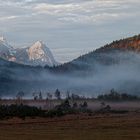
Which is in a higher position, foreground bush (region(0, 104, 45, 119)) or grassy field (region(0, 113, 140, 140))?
grassy field (region(0, 113, 140, 140))

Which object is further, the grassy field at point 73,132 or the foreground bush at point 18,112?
the foreground bush at point 18,112

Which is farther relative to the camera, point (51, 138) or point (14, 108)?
point (14, 108)

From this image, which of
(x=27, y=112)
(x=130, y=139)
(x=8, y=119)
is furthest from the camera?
(x=27, y=112)

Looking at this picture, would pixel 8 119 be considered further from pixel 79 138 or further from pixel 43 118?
pixel 79 138

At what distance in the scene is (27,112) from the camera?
196m

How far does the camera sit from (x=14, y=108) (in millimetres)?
199125

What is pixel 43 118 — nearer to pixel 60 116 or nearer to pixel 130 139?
pixel 60 116

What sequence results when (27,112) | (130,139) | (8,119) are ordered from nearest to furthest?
(130,139)
(8,119)
(27,112)

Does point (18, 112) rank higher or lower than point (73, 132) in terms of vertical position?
lower

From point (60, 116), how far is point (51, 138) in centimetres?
10451

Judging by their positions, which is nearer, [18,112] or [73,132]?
[73,132]

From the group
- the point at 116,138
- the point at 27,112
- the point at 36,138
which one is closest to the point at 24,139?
the point at 36,138

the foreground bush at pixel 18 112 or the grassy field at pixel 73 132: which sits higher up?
the grassy field at pixel 73 132

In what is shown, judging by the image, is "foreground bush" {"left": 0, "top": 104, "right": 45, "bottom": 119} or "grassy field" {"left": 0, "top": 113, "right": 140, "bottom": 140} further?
"foreground bush" {"left": 0, "top": 104, "right": 45, "bottom": 119}
